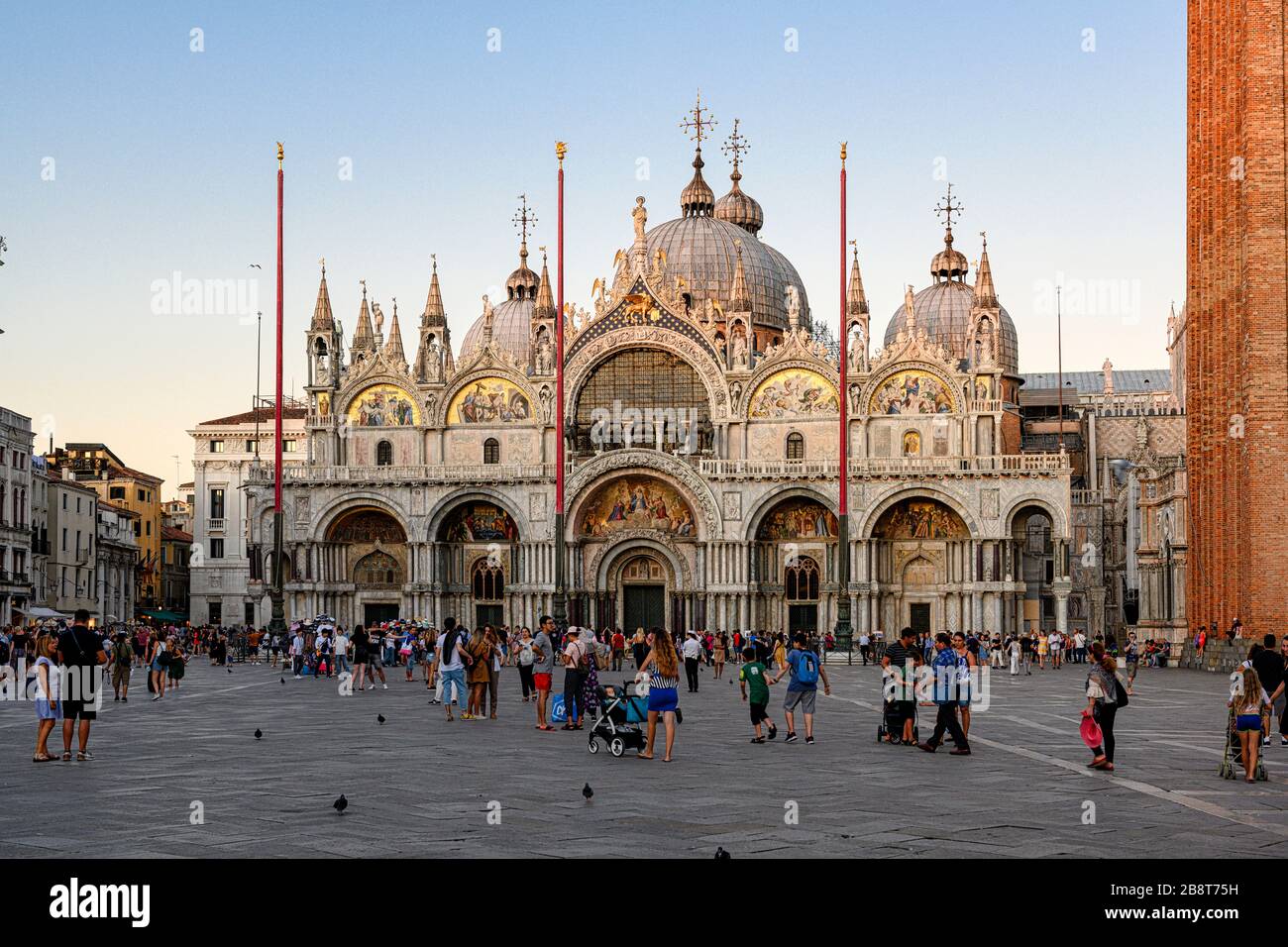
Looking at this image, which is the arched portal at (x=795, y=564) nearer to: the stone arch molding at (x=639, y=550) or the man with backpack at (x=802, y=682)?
the stone arch molding at (x=639, y=550)

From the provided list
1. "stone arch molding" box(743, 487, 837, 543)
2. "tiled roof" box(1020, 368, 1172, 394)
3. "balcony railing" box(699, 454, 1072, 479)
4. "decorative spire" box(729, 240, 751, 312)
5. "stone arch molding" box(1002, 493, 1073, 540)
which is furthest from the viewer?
"tiled roof" box(1020, 368, 1172, 394)

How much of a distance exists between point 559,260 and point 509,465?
1923 cm

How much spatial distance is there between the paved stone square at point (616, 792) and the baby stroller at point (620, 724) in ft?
1.65

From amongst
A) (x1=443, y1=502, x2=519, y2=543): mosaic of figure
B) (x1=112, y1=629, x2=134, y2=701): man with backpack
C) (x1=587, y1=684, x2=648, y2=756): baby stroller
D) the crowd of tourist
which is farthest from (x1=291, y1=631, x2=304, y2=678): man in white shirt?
(x1=587, y1=684, x2=648, y2=756): baby stroller

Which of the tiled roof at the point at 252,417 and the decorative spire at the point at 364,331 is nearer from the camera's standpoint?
the decorative spire at the point at 364,331

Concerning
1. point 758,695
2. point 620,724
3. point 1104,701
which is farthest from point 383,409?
point 1104,701

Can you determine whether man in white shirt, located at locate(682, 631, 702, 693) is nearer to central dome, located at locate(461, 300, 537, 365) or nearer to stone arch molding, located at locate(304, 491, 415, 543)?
stone arch molding, located at locate(304, 491, 415, 543)

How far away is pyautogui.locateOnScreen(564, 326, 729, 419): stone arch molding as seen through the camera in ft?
214

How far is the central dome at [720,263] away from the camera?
3000 inches

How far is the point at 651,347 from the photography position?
6650cm

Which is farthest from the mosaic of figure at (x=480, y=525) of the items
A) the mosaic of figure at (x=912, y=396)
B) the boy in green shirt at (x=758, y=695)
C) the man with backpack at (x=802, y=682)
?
the man with backpack at (x=802, y=682)

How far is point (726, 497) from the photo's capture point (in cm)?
A: 6259

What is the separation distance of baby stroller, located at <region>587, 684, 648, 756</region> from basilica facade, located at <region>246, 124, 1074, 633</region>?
138 ft
